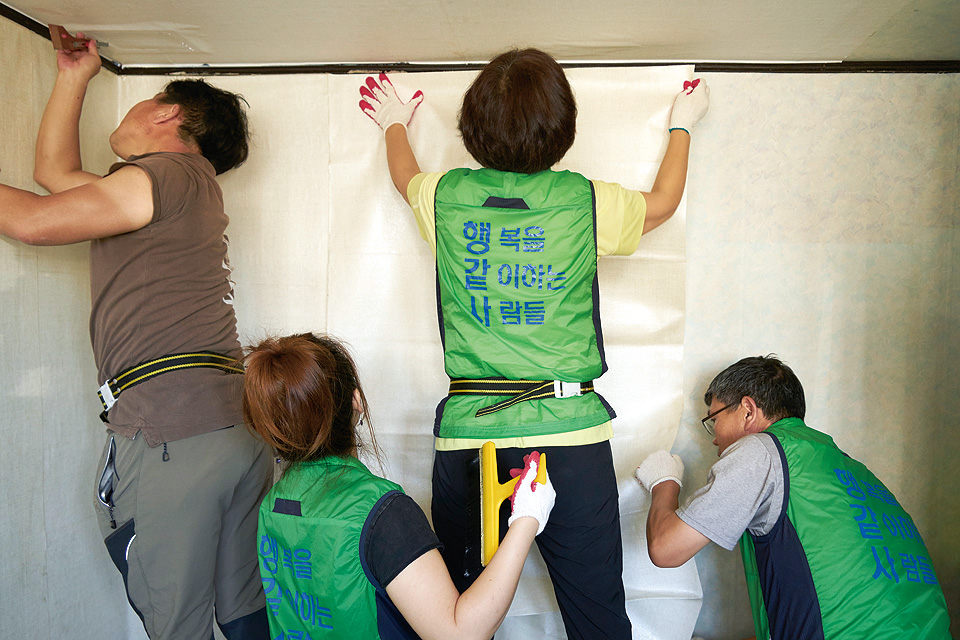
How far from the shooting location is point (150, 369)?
137 cm

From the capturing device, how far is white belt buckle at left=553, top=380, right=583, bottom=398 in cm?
131

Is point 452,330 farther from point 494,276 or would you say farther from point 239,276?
point 239,276

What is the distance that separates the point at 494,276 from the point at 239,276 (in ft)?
3.55

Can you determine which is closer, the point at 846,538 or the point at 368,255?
the point at 846,538

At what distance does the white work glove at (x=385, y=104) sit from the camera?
180cm

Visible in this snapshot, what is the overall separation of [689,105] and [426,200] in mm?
860

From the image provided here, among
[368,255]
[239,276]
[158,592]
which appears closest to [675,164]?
[368,255]

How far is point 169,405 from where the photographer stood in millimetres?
1367

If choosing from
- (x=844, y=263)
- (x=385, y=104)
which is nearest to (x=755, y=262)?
(x=844, y=263)

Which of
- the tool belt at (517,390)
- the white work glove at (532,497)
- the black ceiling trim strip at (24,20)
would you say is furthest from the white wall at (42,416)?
the white work glove at (532,497)

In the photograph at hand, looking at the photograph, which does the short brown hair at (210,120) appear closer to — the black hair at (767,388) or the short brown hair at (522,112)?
the short brown hair at (522,112)

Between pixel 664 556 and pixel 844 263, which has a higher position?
pixel 844 263

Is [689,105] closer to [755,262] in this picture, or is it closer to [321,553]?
[755,262]

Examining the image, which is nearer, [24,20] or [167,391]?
[167,391]
